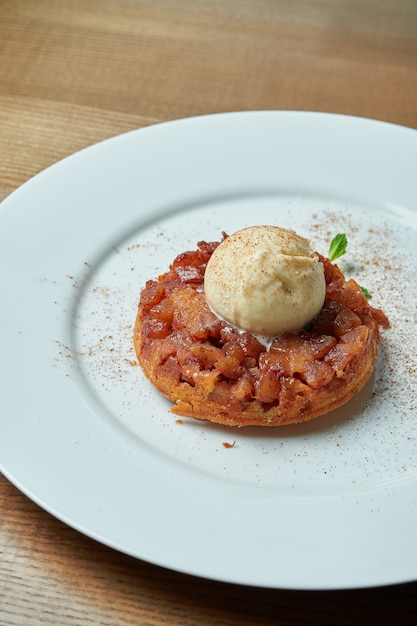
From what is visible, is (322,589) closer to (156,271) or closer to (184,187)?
(156,271)

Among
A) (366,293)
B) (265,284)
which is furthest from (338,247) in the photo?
(265,284)

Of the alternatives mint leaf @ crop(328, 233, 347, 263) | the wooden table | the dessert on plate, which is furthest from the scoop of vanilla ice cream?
the wooden table

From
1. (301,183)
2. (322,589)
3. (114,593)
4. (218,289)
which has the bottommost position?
(114,593)

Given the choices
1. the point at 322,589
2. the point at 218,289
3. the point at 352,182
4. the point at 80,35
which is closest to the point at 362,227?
the point at 352,182

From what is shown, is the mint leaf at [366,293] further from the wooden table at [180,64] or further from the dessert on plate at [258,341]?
the wooden table at [180,64]

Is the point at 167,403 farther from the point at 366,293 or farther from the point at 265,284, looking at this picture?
the point at 366,293

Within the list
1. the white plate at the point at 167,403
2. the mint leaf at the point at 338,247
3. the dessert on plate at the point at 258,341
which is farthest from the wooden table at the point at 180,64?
the dessert on plate at the point at 258,341
